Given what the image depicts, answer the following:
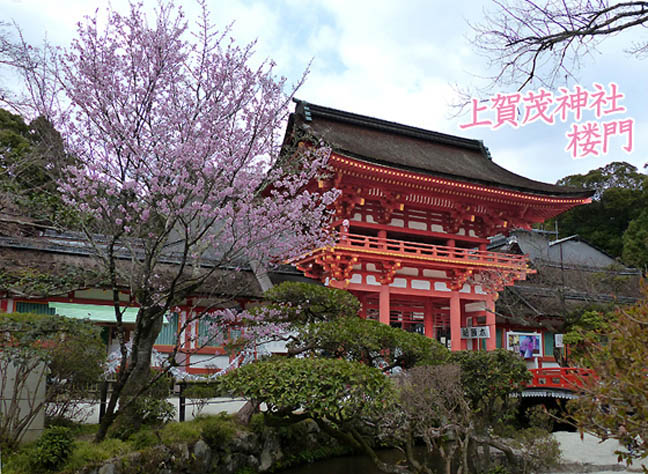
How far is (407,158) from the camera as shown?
56.6 feet

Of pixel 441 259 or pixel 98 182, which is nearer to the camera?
pixel 98 182

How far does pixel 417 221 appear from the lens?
1686cm

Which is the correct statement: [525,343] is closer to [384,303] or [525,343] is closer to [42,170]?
[384,303]

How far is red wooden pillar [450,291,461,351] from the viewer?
16.3 metres

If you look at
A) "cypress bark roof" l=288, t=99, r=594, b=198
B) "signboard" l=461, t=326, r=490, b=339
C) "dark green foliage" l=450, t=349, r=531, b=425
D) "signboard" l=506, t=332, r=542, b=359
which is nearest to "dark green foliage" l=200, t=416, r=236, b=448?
"dark green foliage" l=450, t=349, r=531, b=425

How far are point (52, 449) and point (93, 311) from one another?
26.6ft

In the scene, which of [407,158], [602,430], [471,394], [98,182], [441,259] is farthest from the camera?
[407,158]

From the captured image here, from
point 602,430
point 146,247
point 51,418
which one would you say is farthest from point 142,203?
point 602,430

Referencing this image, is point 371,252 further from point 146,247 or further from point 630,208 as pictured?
point 630,208

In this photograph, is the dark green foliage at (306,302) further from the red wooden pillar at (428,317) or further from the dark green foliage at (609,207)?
the dark green foliage at (609,207)

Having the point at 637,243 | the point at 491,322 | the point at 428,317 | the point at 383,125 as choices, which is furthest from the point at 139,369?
the point at 637,243

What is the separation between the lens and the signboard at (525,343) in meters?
19.6

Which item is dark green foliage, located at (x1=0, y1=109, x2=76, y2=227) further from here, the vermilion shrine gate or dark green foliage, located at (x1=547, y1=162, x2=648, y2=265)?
dark green foliage, located at (x1=547, y1=162, x2=648, y2=265)

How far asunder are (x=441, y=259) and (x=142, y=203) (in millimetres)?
10916
